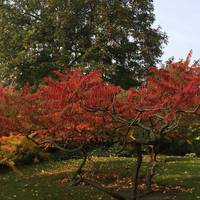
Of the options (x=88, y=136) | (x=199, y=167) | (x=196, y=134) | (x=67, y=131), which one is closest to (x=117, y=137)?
(x=88, y=136)

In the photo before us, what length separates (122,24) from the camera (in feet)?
105

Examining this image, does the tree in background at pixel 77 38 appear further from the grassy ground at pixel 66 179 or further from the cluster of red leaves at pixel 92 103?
the cluster of red leaves at pixel 92 103

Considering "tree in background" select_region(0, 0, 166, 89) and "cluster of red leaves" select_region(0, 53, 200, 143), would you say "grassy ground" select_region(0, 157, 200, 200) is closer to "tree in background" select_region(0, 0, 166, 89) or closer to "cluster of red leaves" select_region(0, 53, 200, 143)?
"cluster of red leaves" select_region(0, 53, 200, 143)

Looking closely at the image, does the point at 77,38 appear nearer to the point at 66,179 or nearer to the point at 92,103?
the point at 66,179

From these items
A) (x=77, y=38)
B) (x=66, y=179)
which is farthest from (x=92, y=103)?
(x=77, y=38)

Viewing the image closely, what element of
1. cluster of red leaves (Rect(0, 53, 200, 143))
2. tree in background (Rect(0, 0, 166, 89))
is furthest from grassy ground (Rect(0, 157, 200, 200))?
tree in background (Rect(0, 0, 166, 89))

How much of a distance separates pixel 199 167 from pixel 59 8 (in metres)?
15.5

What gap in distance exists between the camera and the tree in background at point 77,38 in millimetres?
31328

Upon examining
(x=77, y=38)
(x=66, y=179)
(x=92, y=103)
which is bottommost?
(x=66, y=179)

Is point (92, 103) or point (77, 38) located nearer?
point (92, 103)

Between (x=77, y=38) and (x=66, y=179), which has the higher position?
(x=77, y=38)

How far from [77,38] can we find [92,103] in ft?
72.0

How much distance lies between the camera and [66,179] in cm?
1669

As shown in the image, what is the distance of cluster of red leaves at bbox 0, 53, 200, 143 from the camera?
1062 cm
